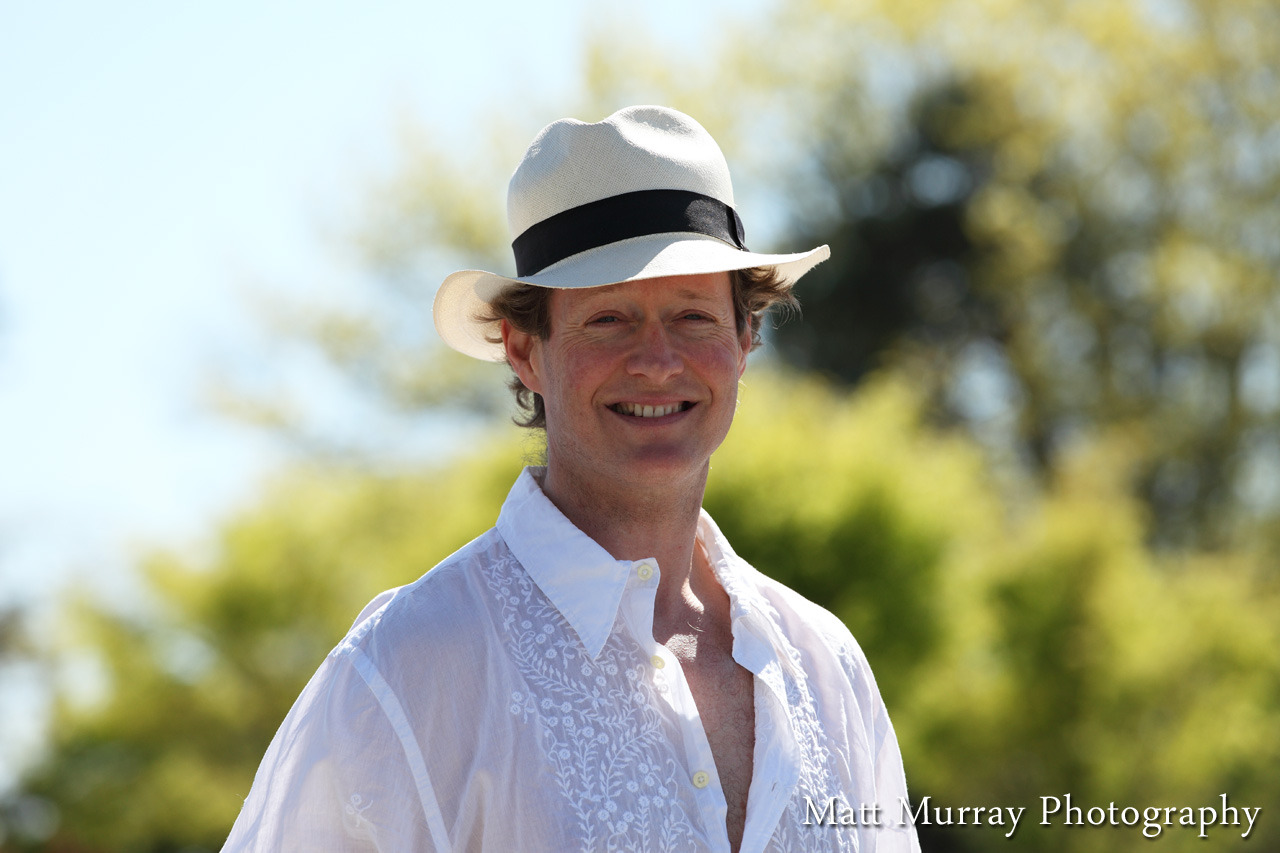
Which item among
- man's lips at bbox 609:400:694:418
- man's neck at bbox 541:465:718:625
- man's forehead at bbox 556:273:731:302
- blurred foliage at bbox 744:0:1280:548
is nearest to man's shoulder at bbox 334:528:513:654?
→ man's neck at bbox 541:465:718:625

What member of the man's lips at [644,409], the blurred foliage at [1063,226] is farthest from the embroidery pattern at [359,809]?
the blurred foliage at [1063,226]

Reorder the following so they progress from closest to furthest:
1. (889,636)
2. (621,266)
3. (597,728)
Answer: (597,728) → (621,266) → (889,636)

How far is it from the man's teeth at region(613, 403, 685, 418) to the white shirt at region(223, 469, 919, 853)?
0.56 ft

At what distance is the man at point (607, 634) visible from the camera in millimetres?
1470

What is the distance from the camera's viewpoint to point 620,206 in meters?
1.71

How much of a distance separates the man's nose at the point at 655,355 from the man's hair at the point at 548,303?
0.16 m

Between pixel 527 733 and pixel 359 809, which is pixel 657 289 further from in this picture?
pixel 359 809

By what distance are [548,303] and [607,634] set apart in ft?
1.58

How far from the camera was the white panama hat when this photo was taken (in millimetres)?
1678

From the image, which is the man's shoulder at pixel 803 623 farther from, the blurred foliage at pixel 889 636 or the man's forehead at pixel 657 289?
the blurred foliage at pixel 889 636

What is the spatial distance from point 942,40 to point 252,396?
411 inches

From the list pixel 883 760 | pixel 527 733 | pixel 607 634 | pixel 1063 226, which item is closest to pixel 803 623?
pixel 883 760

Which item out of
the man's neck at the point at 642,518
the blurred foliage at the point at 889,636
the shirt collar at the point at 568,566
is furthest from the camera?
the blurred foliage at the point at 889,636

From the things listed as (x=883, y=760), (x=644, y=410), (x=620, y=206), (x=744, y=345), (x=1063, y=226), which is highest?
(x=1063, y=226)
